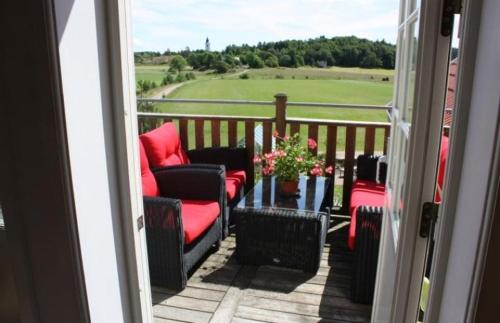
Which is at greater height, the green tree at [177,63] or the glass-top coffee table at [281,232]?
the green tree at [177,63]

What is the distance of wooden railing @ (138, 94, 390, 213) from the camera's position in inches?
142

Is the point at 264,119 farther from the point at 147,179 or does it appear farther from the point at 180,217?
the point at 180,217

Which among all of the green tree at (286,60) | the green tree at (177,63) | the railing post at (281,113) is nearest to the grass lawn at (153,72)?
the green tree at (177,63)

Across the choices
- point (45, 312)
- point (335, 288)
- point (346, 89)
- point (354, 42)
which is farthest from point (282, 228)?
point (346, 89)

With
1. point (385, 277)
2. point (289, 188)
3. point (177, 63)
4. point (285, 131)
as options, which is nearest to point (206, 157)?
point (285, 131)

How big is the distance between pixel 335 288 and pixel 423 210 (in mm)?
1674

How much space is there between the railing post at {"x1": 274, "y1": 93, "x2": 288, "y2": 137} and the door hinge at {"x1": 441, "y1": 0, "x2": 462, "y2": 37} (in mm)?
2718

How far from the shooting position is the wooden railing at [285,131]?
3604 mm

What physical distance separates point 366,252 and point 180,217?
47.0 inches

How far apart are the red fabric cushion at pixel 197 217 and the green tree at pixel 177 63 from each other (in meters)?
4.68

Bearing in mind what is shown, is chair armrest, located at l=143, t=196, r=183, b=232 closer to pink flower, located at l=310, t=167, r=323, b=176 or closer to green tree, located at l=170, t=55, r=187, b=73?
pink flower, located at l=310, t=167, r=323, b=176

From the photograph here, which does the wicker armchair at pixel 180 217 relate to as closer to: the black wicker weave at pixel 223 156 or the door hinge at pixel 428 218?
the black wicker weave at pixel 223 156

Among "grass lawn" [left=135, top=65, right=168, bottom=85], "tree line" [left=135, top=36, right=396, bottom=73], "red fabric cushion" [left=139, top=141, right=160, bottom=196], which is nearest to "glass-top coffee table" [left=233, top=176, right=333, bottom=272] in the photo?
"red fabric cushion" [left=139, top=141, right=160, bottom=196]

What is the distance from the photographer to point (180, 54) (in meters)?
7.10
